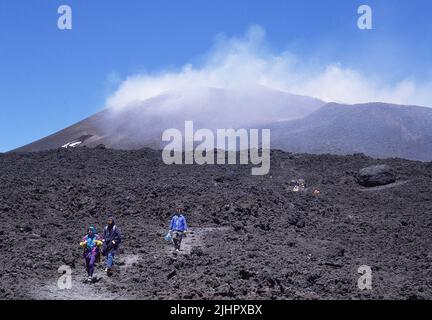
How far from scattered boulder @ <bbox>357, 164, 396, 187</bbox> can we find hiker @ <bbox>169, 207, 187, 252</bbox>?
34.1 ft

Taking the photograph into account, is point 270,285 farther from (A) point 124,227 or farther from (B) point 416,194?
(B) point 416,194

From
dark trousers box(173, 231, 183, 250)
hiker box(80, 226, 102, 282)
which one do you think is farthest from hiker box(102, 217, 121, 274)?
dark trousers box(173, 231, 183, 250)

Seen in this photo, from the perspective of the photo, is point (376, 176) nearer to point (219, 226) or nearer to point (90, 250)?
point (219, 226)

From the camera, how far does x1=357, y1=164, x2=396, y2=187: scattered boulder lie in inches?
750

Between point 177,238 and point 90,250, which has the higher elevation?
point 177,238

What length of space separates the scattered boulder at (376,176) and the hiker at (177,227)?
1038cm

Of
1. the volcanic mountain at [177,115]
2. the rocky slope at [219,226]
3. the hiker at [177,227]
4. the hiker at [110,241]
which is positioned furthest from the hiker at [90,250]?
the volcanic mountain at [177,115]

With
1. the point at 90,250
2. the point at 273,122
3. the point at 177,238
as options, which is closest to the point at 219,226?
the point at 177,238

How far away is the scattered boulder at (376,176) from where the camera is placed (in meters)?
19.0

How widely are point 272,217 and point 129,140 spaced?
3288 centimetres

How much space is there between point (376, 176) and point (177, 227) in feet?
35.5

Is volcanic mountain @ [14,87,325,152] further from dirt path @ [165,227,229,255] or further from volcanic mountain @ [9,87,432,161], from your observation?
dirt path @ [165,227,229,255]

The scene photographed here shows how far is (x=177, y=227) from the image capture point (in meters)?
11.1
